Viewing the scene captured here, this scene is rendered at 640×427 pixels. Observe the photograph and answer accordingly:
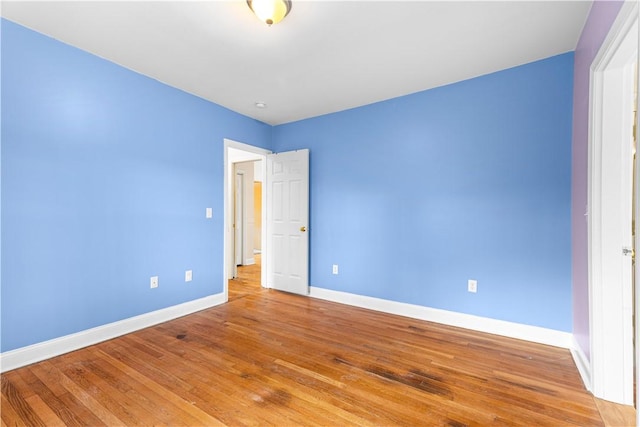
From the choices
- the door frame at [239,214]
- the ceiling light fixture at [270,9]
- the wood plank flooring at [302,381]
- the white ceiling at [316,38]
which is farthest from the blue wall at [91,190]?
the door frame at [239,214]

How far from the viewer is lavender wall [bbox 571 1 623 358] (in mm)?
1869

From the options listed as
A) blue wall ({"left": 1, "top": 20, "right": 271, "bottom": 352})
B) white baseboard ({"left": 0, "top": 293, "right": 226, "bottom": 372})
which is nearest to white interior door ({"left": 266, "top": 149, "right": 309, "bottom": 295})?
blue wall ({"left": 1, "top": 20, "right": 271, "bottom": 352})

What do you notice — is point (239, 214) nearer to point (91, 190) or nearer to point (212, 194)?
point (212, 194)

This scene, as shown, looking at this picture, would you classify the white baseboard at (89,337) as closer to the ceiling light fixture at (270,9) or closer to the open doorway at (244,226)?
the open doorway at (244,226)

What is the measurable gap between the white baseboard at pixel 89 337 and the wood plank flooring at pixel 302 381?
0.24 ft

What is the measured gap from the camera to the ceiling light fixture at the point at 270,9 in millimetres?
1749

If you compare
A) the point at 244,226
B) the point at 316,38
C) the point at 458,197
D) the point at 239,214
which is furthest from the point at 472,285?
the point at 244,226

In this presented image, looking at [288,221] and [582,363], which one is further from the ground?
[288,221]

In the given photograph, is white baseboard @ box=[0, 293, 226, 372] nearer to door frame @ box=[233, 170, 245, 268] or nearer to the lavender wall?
door frame @ box=[233, 170, 245, 268]

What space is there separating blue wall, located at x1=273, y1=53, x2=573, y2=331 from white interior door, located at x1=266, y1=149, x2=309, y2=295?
19 centimetres

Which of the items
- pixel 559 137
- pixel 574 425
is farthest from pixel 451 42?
pixel 574 425

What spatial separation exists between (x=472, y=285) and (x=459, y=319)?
0.39 meters

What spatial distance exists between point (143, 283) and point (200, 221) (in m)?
0.90

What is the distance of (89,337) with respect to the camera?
2.46m
